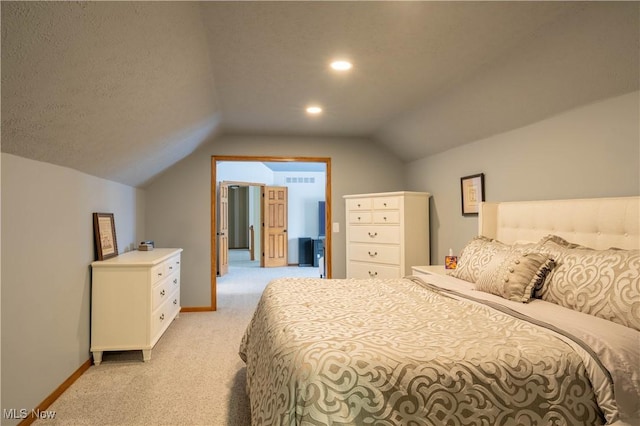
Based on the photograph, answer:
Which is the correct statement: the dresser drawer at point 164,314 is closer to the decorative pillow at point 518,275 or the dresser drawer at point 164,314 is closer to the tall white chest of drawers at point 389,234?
the tall white chest of drawers at point 389,234

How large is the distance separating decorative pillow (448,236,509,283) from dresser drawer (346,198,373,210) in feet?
6.01

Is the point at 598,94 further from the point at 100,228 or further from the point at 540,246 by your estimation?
the point at 100,228

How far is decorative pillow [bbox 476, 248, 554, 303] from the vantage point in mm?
2012

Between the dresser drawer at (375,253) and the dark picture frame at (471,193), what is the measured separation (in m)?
0.90

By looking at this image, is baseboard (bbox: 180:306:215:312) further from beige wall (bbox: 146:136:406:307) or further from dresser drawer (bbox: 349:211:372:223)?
dresser drawer (bbox: 349:211:372:223)

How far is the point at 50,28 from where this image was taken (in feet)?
4.50

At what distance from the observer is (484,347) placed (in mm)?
1366

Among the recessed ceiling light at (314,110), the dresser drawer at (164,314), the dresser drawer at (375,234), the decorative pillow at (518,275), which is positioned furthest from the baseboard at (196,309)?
the decorative pillow at (518,275)

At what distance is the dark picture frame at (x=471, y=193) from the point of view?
11.5 feet

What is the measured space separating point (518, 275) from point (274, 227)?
7044 millimetres

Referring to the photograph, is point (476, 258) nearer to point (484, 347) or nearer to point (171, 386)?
point (484, 347)

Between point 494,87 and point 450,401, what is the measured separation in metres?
2.41

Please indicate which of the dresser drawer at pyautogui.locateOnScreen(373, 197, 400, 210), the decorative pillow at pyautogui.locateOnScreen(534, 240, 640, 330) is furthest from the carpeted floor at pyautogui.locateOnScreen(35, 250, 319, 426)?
the dresser drawer at pyautogui.locateOnScreen(373, 197, 400, 210)

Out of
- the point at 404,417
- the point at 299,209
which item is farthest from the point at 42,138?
the point at 299,209
